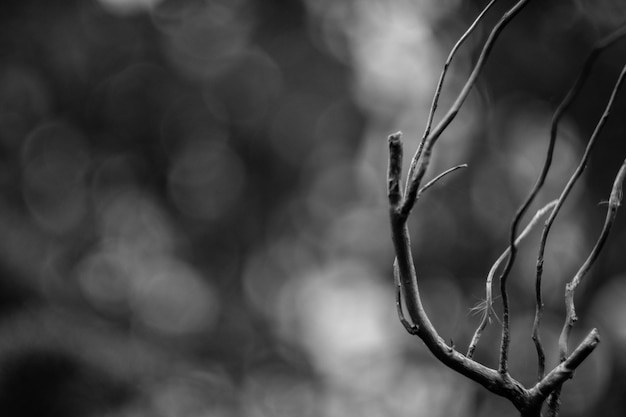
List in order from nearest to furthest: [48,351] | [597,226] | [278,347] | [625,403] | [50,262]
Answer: [48,351] → [625,403] → [597,226] → [50,262] → [278,347]

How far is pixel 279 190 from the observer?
15.9 feet

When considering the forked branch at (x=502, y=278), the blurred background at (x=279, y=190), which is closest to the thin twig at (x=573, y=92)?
the forked branch at (x=502, y=278)

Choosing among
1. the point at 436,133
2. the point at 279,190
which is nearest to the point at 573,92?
the point at 436,133

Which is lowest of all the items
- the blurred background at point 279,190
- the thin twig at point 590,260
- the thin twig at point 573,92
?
the thin twig at point 590,260

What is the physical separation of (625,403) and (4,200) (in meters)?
3.82

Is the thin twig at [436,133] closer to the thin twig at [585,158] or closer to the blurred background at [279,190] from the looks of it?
the thin twig at [585,158]

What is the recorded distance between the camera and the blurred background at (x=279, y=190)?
3.46 m

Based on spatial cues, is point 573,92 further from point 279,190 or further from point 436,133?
point 279,190

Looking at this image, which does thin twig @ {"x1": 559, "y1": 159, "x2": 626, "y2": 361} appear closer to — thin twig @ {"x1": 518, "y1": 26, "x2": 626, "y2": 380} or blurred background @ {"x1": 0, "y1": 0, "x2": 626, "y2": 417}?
thin twig @ {"x1": 518, "y1": 26, "x2": 626, "y2": 380}

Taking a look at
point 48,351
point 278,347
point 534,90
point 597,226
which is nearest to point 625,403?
point 597,226

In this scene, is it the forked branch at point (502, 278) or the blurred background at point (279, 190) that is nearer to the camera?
the forked branch at point (502, 278)

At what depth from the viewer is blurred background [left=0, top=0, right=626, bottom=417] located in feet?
11.4

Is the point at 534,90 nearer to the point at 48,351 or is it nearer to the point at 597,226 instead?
the point at 597,226

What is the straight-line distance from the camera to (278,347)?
455 centimetres
